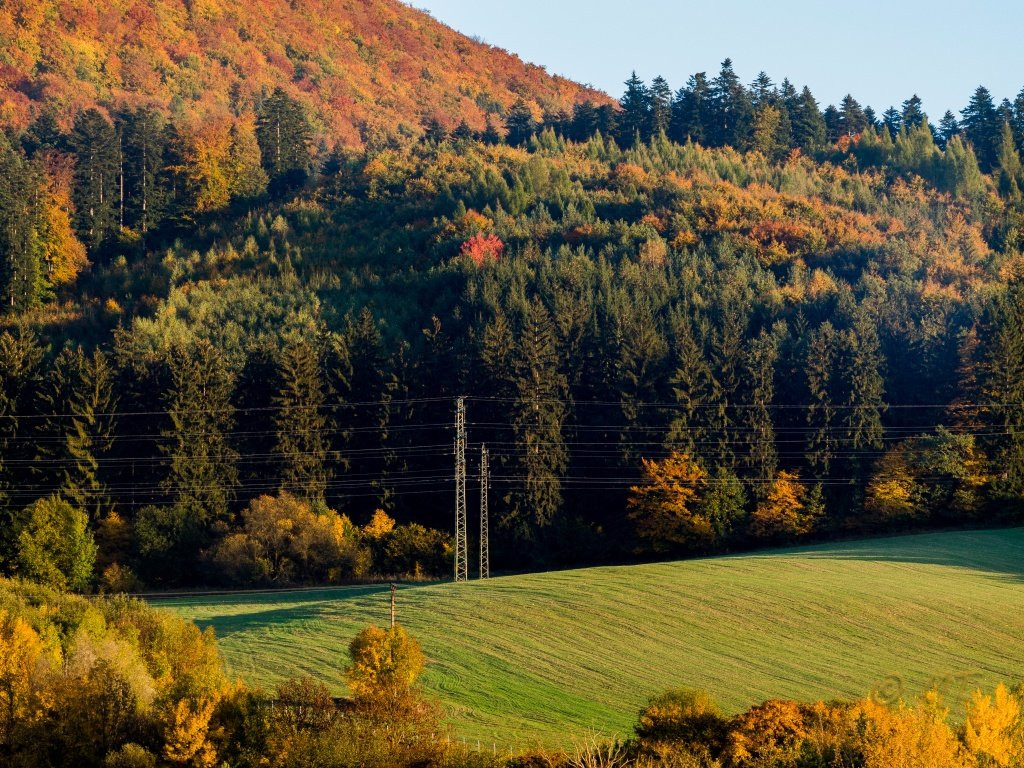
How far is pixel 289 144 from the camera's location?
14800cm

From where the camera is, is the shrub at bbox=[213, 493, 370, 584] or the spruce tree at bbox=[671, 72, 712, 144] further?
the spruce tree at bbox=[671, 72, 712, 144]

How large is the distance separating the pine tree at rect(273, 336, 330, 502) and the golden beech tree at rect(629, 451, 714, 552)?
830 inches

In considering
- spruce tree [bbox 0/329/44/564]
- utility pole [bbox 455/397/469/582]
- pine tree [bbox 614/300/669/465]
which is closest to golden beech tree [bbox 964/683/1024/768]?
utility pole [bbox 455/397/469/582]

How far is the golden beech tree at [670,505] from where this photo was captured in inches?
3452

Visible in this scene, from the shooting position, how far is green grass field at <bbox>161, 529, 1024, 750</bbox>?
50844mm

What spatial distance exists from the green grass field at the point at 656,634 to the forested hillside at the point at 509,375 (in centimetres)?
1359

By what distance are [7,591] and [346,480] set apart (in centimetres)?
3269

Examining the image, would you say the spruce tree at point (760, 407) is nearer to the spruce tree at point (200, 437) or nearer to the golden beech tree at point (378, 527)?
the golden beech tree at point (378, 527)

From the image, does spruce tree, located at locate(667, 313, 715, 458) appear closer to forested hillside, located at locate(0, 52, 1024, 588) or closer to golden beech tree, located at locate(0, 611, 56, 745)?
forested hillside, located at locate(0, 52, 1024, 588)

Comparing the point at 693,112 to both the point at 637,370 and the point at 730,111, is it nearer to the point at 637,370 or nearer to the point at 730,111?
the point at 730,111

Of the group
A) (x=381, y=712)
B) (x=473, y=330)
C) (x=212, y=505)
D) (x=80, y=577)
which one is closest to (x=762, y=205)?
(x=473, y=330)

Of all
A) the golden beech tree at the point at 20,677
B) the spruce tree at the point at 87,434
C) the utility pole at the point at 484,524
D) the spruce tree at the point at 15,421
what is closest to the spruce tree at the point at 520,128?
the spruce tree at the point at 15,421

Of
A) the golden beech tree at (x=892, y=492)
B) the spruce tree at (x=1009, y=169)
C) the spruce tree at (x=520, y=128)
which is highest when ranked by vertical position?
the spruce tree at (x=520, y=128)

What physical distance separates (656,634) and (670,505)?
30.0 m
